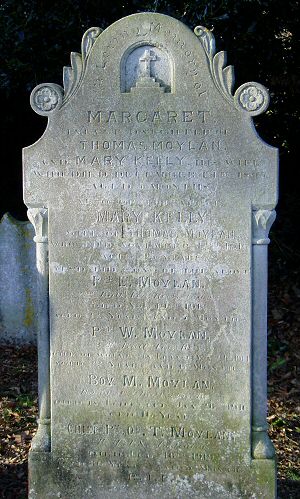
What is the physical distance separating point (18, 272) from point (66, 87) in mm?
4326

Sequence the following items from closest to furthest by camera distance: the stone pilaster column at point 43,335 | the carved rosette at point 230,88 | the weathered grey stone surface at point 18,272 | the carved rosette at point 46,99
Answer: the carved rosette at point 230,88, the carved rosette at point 46,99, the stone pilaster column at point 43,335, the weathered grey stone surface at point 18,272

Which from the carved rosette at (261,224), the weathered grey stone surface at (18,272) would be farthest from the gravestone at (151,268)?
the weathered grey stone surface at (18,272)

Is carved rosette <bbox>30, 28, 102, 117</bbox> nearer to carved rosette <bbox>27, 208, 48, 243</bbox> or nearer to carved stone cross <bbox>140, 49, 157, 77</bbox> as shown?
carved stone cross <bbox>140, 49, 157, 77</bbox>

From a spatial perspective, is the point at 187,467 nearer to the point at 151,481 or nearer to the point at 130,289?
the point at 151,481

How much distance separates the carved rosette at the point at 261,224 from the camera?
4.78m

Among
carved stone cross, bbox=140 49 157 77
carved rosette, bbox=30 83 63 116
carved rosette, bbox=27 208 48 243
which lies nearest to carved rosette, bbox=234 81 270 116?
carved stone cross, bbox=140 49 157 77

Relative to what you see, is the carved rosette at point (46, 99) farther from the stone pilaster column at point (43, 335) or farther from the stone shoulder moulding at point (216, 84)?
the stone pilaster column at point (43, 335)

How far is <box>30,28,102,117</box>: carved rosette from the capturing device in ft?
15.8

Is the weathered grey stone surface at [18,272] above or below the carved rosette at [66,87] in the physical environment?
below

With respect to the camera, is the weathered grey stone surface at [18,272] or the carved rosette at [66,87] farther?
the weathered grey stone surface at [18,272]

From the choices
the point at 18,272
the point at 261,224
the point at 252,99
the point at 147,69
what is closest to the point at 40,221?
the point at 147,69

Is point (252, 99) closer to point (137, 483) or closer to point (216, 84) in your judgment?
point (216, 84)

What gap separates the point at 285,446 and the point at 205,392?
1.97 metres

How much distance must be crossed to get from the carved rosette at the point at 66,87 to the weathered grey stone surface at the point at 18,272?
4039mm
